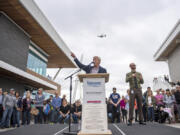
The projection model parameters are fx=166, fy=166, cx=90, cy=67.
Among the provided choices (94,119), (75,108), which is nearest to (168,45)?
(75,108)

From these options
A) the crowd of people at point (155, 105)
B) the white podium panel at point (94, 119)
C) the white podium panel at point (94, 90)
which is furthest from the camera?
the crowd of people at point (155, 105)

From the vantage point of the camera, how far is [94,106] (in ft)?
8.93

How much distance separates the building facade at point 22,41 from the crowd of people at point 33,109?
2.70 m

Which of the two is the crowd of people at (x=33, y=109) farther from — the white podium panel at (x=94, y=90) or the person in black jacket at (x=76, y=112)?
the white podium panel at (x=94, y=90)

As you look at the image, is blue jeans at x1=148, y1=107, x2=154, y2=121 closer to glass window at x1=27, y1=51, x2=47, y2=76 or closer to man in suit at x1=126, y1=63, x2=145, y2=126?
man in suit at x1=126, y1=63, x2=145, y2=126

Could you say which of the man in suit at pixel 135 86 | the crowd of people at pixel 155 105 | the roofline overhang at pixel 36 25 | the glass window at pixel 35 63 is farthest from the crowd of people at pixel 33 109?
the glass window at pixel 35 63

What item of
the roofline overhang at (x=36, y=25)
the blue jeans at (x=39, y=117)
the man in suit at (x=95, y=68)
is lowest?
the blue jeans at (x=39, y=117)

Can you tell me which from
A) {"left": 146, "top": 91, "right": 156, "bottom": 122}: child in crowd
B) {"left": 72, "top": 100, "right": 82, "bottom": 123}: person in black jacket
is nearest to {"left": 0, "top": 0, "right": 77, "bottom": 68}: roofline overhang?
{"left": 72, "top": 100, "right": 82, "bottom": 123}: person in black jacket

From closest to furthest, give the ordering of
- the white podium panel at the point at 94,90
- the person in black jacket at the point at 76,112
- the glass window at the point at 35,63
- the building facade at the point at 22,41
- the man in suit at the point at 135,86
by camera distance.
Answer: the white podium panel at the point at 94,90
the man in suit at the point at 135,86
the person in black jacket at the point at 76,112
the building facade at the point at 22,41
the glass window at the point at 35,63

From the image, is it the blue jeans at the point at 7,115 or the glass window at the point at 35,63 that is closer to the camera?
the blue jeans at the point at 7,115

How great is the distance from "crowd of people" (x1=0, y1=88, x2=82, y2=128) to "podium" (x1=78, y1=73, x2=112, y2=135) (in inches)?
199

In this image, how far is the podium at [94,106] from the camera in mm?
2625

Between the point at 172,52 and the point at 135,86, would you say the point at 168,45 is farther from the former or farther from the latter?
the point at 135,86

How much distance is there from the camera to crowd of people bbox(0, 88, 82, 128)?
22.3 ft
